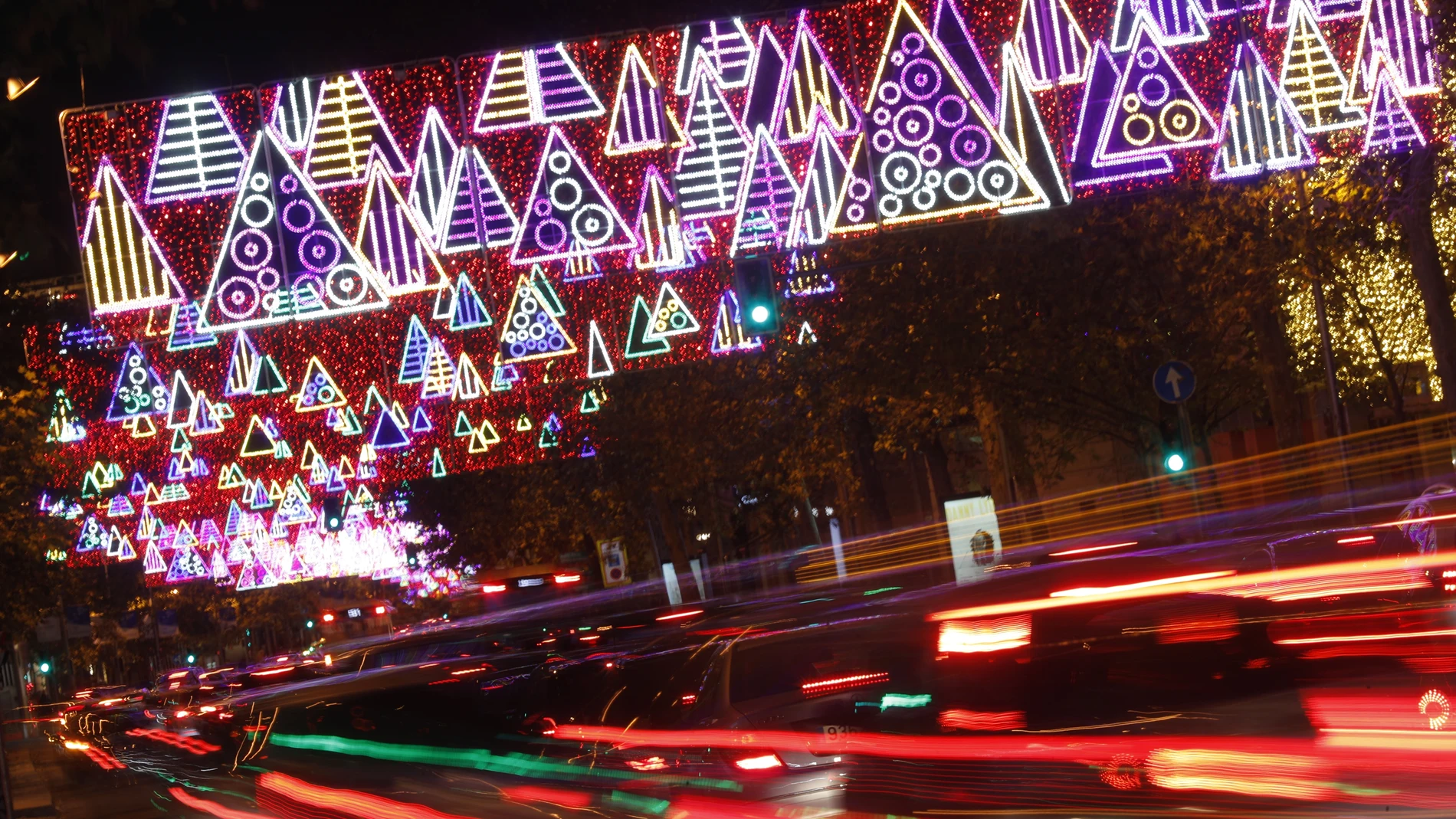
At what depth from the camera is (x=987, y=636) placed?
884 centimetres

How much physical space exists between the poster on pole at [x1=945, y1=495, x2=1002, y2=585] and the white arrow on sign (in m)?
5.02

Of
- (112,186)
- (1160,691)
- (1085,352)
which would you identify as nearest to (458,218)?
(112,186)

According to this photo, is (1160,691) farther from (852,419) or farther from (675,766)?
(852,419)

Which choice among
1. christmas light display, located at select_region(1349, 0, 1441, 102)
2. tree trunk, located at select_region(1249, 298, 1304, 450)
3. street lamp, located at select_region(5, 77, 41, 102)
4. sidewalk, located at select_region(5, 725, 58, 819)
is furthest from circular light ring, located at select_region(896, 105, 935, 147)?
tree trunk, located at select_region(1249, 298, 1304, 450)

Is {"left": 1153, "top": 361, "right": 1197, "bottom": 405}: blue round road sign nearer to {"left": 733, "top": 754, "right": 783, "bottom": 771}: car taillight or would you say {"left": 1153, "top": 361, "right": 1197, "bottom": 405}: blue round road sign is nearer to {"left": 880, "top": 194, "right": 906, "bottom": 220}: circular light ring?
{"left": 880, "top": 194, "right": 906, "bottom": 220}: circular light ring

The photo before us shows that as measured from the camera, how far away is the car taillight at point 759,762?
9.25 meters

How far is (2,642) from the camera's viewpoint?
33.4 m

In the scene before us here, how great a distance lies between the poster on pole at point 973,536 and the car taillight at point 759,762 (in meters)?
17.5

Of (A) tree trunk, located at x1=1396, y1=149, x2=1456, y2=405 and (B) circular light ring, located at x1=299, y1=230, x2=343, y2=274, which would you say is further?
(A) tree trunk, located at x1=1396, y1=149, x2=1456, y2=405

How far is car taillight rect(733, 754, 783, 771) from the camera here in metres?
9.25

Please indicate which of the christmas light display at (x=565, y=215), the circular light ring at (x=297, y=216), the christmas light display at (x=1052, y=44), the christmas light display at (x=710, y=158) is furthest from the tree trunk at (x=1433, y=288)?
the circular light ring at (x=297, y=216)

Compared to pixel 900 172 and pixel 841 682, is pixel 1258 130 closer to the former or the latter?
pixel 900 172

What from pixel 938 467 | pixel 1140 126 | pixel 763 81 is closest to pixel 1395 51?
pixel 1140 126

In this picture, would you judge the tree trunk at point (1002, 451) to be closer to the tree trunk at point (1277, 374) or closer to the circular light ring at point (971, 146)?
the tree trunk at point (1277, 374)
